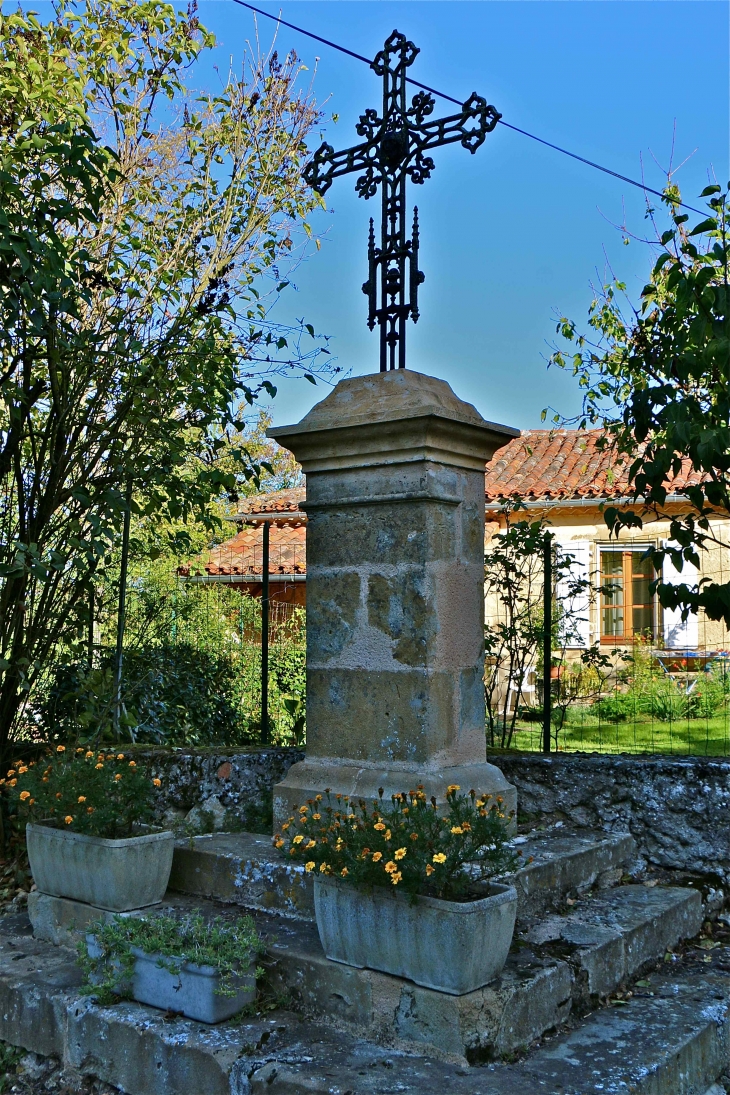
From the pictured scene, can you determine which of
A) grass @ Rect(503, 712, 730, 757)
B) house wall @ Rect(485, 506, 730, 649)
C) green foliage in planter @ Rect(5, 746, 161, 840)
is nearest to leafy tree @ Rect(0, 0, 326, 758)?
green foliage in planter @ Rect(5, 746, 161, 840)

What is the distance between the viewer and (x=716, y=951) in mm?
3891

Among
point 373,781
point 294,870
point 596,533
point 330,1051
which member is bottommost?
point 330,1051

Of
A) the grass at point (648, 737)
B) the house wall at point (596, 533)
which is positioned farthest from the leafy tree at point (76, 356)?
the house wall at point (596, 533)

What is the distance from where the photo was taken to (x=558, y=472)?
13.2 m

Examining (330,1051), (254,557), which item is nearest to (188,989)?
(330,1051)

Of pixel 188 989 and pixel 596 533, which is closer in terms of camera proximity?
pixel 188 989

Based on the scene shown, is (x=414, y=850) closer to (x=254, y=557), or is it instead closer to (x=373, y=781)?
(x=373, y=781)

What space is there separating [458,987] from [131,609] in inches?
174

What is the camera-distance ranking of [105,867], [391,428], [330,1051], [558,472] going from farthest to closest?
[558,472]
[391,428]
[105,867]
[330,1051]

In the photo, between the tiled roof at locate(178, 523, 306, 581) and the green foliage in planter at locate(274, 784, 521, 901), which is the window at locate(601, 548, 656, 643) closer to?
the tiled roof at locate(178, 523, 306, 581)

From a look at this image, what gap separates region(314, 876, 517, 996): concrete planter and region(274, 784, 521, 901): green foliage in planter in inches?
2.7

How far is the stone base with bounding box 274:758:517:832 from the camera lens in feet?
12.2

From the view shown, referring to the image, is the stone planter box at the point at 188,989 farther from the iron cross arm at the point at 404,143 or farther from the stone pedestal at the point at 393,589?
the iron cross arm at the point at 404,143

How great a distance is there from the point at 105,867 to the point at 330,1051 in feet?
4.17
